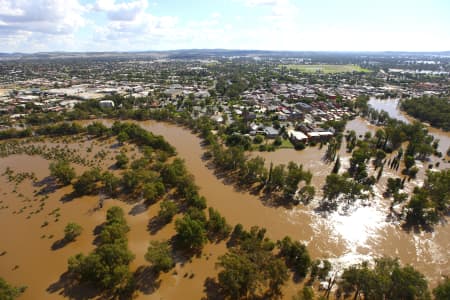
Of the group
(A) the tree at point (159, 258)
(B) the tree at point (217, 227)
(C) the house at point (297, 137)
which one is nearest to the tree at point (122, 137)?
(B) the tree at point (217, 227)

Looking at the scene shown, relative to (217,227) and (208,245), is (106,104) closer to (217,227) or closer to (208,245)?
(217,227)

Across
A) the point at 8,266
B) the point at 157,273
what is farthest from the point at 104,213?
the point at 157,273

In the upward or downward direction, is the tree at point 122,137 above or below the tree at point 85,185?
above

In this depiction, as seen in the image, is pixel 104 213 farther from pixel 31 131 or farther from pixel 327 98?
pixel 327 98

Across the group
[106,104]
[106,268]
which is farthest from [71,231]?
[106,104]

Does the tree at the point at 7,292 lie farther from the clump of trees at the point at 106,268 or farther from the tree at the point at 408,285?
the tree at the point at 408,285

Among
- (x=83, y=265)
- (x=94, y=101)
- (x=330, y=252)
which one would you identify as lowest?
(x=330, y=252)

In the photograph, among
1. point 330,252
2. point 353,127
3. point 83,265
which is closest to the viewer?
point 83,265
